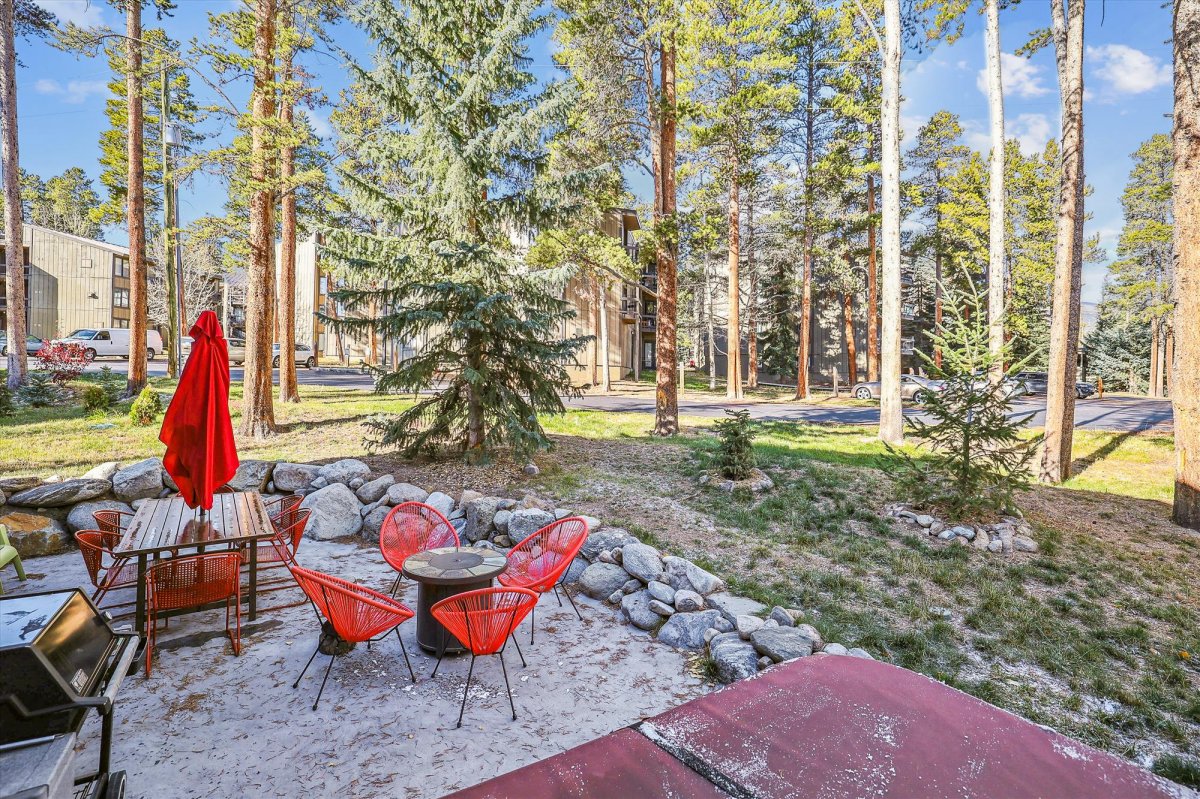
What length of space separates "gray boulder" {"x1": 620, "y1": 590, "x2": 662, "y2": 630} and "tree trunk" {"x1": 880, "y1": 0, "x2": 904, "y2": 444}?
7234 millimetres

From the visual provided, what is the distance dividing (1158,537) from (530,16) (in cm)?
1017

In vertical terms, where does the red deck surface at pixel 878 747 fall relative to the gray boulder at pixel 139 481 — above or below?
above

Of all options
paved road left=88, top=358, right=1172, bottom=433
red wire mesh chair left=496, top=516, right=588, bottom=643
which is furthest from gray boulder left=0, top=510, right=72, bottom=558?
paved road left=88, top=358, right=1172, bottom=433

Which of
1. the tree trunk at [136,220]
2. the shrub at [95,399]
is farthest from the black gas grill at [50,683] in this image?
the tree trunk at [136,220]

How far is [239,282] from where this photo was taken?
1446 inches

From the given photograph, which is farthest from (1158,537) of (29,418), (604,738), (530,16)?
(29,418)

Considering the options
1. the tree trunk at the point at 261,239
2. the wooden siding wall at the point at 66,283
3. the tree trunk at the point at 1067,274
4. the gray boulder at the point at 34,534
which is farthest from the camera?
the wooden siding wall at the point at 66,283

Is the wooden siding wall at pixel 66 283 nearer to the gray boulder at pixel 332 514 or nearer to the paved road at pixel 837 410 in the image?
the paved road at pixel 837 410

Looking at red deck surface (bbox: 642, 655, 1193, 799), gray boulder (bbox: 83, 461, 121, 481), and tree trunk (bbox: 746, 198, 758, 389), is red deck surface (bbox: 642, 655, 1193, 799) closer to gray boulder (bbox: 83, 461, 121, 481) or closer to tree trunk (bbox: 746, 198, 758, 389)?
gray boulder (bbox: 83, 461, 121, 481)

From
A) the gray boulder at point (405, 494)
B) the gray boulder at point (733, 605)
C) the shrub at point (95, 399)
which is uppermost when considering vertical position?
the shrub at point (95, 399)

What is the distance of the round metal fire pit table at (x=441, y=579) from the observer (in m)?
3.69

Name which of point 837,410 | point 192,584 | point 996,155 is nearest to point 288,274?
point 192,584

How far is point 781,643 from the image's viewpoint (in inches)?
149

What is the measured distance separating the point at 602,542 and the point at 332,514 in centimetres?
342
